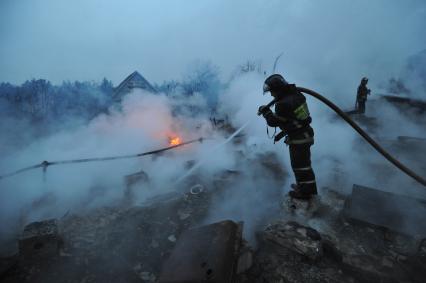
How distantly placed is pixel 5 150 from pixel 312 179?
729 cm

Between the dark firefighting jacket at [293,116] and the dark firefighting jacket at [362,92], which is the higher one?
the dark firefighting jacket at [362,92]

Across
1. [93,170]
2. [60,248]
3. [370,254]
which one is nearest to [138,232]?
[60,248]

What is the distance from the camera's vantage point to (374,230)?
11.8 feet

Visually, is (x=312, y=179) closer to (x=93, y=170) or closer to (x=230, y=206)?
(x=230, y=206)

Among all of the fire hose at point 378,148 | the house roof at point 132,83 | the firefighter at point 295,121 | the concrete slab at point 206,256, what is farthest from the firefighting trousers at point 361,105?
the house roof at point 132,83

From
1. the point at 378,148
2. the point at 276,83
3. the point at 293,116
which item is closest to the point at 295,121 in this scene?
the point at 293,116

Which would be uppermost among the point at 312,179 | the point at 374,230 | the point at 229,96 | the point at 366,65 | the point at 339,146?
the point at 366,65

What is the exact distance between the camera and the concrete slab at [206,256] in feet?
8.61

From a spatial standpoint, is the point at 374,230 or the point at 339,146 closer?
the point at 374,230

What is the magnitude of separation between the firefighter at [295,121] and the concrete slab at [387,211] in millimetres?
681

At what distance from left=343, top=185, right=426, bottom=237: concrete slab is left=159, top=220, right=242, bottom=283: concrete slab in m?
1.93

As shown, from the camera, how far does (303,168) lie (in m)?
3.97

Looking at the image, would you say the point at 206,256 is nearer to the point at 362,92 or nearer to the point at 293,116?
the point at 293,116

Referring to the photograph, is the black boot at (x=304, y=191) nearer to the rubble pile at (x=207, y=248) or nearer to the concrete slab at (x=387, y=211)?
the rubble pile at (x=207, y=248)
